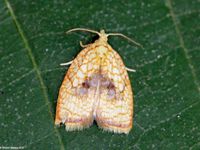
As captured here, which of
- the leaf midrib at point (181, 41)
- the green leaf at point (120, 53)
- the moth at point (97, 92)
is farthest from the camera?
the leaf midrib at point (181, 41)

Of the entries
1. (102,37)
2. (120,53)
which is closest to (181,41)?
(120,53)

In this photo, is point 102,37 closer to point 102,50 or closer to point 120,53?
point 102,50

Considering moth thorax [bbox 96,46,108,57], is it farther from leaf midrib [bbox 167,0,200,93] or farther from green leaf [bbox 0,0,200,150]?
leaf midrib [bbox 167,0,200,93]

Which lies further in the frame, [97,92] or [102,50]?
[102,50]

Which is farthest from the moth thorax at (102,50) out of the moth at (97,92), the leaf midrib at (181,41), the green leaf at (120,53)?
the leaf midrib at (181,41)

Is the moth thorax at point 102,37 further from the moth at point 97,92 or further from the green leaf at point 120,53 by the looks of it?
the green leaf at point 120,53

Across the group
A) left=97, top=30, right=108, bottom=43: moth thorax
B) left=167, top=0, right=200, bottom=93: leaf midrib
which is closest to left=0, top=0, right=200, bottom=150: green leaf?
left=167, top=0, right=200, bottom=93: leaf midrib
